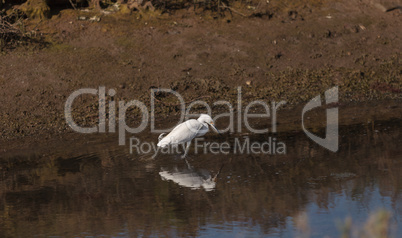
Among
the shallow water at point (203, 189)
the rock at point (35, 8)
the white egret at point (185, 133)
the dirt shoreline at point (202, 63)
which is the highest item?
the rock at point (35, 8)

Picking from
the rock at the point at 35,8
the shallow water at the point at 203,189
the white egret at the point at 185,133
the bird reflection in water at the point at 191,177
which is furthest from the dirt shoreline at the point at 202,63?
the bird reflection in water at the point at 191,177

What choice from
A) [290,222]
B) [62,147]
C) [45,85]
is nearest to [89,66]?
[45,85]

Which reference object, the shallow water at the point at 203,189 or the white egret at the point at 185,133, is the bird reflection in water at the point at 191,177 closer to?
the shallow water at the point at 203,189

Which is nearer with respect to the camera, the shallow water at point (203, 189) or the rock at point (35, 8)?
the shallow water at point (203, 189)

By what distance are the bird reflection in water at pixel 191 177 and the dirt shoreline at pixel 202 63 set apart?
2335mm

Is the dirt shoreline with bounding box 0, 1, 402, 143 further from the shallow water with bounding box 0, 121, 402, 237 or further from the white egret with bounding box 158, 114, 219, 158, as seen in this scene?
the white egret with bounding box 158, 114, 219, 158

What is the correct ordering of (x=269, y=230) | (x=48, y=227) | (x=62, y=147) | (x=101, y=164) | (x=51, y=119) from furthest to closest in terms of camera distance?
(x=51, y=119) → (x=62, y=147) → (x=101, y=164) → (x=48, y=227) → (x=269, y=230)

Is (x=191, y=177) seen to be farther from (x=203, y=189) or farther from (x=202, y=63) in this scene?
(x=202, y=63)

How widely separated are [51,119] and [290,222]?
17.1ft

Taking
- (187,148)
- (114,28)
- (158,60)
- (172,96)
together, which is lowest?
(187,148)

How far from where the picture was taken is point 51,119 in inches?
375

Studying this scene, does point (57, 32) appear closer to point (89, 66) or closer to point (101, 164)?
point (89, 66)

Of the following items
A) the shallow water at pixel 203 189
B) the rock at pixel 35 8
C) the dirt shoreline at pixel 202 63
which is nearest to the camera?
the shallow water at pixel 203 189

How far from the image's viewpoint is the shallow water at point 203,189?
5586 millimetres
